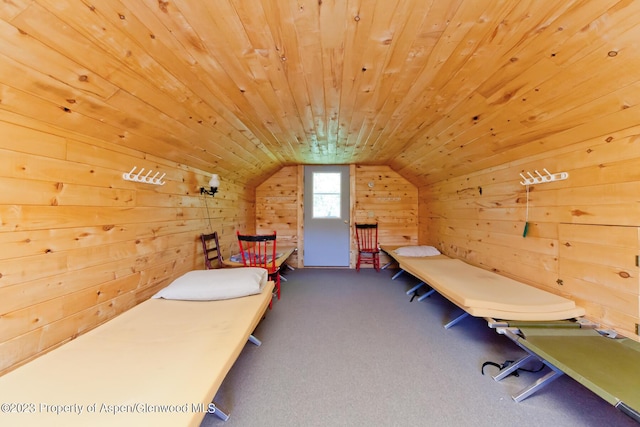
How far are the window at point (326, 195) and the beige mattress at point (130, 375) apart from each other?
343cm

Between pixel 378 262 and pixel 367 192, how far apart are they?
4.40 feet

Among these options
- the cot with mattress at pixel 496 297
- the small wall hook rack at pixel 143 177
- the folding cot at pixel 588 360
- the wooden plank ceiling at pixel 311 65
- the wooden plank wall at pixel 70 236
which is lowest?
the folding cot at pixel 588 360

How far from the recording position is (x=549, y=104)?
1596mm

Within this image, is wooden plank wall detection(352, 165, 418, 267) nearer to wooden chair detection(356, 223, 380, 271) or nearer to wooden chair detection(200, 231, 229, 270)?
wooden chair detection(356, 223, 380, 271)

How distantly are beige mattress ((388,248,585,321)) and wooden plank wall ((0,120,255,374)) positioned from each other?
2526 millimetres

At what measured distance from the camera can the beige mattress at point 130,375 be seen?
88 cm

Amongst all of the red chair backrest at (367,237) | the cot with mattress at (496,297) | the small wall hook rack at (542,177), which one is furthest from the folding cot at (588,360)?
the red chair backrest at (367,237)

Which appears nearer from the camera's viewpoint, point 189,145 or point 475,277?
point 189,145

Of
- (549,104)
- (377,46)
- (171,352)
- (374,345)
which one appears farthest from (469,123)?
(171,352)

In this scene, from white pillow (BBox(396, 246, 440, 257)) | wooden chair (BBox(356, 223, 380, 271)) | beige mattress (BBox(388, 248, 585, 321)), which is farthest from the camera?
wooden chair (BBox(356, 223, 380, 271))

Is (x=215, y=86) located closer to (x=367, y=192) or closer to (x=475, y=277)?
(x=475, y=277)

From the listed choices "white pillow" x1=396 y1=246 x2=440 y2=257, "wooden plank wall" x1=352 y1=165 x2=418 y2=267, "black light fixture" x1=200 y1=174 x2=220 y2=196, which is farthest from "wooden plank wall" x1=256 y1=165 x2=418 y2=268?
"black light fixture" x1=200 y1=174 x2=220 y2=196

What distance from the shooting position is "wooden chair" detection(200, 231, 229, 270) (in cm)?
296

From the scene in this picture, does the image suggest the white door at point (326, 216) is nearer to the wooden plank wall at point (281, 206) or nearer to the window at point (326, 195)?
the window at point (326, 195)
